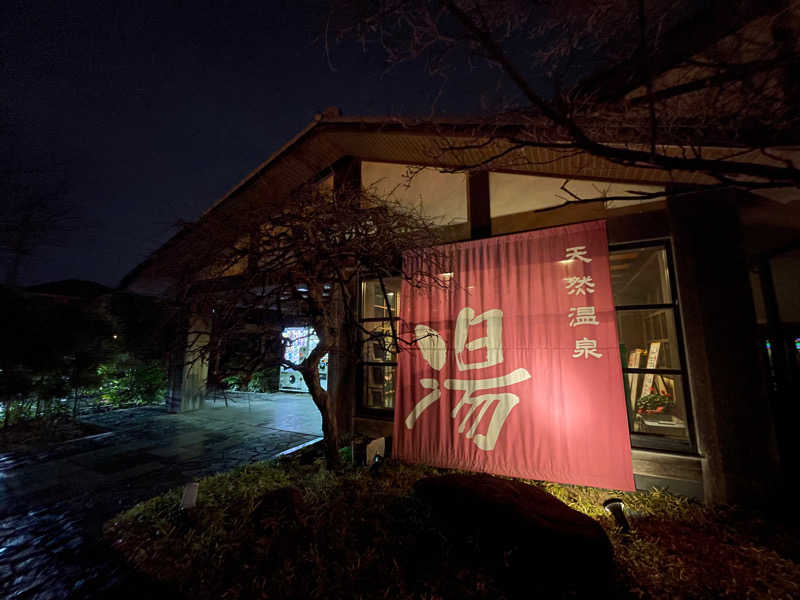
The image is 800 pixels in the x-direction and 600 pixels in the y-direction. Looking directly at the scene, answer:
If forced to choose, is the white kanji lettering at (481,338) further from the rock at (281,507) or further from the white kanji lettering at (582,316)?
the rock at (281,507)

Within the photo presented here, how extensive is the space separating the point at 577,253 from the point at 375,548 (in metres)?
4.40

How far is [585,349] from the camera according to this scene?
165 inches

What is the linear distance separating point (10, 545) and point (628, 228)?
8508mm

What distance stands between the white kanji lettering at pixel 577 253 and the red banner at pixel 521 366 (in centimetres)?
1

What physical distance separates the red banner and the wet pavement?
296 centimetres

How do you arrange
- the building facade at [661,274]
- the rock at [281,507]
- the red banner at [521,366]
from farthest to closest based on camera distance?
the red banner at [521,366] → the building facade at [661,274] → the rock at [281,507]

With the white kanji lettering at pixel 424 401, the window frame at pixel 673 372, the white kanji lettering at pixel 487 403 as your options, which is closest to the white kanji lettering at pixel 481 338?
the white kanji lettering at pixel 487 403

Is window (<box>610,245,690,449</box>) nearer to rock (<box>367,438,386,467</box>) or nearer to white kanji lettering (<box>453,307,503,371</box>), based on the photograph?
white kanji lettering (<box>453,307,503,371</box>)

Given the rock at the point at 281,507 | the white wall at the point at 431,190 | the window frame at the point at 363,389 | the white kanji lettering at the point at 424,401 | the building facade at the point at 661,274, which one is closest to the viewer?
the rock at the point at 281,507

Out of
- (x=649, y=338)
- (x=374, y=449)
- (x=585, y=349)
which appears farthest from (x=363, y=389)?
(x=649, y=338)

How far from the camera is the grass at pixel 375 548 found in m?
2.50

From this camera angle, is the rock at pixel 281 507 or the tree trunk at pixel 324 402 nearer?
the rock at pixel 281 507

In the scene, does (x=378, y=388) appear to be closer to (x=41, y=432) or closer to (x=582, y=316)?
(x=582, y=316)

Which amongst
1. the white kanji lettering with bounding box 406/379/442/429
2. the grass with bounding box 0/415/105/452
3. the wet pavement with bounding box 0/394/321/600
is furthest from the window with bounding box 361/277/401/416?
the grass with bounding box 0/415/105/452
